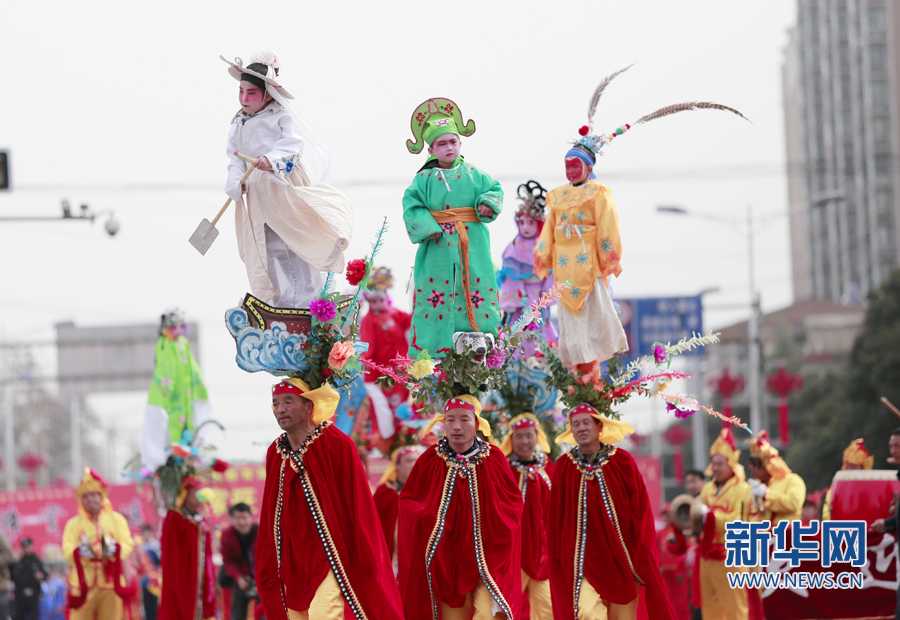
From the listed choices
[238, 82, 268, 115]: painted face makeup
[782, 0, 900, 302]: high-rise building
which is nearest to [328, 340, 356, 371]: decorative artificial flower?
[238, 82, 268, 115]: painted face makeup

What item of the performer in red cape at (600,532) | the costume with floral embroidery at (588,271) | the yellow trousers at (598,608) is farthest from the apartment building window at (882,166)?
the yellow trousers at (598,608)

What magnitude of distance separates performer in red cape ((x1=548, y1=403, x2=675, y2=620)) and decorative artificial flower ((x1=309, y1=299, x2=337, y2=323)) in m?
2.24

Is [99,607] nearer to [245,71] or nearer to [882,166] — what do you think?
[245,71]

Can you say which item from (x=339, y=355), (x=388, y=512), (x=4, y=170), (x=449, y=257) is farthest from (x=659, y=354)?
(x=4, y=170)

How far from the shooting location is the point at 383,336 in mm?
14438

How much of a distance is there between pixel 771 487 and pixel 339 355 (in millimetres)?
6147

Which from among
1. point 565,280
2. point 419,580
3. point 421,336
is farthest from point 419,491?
point 565,280

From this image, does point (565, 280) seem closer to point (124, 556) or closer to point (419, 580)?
point (419, 580)

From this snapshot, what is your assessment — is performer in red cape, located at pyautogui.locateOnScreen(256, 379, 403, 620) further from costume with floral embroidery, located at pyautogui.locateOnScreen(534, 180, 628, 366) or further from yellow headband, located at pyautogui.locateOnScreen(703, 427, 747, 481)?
yellow headband, located at pyautogui.locateOnScreen(703, 427, 747, 481)

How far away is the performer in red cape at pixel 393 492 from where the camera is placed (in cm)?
1313

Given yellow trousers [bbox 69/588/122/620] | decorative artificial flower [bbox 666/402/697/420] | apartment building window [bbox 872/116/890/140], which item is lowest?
yellow trousers [bbox 69/588/122/620]

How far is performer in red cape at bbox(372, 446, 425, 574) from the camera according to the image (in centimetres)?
1313

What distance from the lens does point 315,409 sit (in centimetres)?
869

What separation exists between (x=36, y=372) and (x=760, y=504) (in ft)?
189
